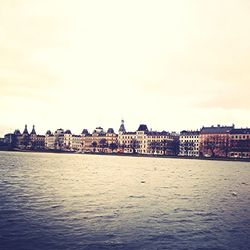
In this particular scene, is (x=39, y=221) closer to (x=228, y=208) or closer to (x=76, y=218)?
(x=76, y=218)

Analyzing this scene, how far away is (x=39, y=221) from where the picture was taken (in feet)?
A: 85.5

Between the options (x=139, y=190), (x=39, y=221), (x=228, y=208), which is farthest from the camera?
(x=139, y=190)

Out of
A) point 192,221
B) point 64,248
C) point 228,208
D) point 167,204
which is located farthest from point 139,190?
point 64,248

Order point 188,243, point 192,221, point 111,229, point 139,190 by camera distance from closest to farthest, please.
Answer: point 188,243 → point 111,229 → point 192,221 → point 139,190

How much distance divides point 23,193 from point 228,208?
22.4m

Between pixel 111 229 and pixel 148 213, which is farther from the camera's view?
pixel 148 213

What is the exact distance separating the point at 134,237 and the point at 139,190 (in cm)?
2312

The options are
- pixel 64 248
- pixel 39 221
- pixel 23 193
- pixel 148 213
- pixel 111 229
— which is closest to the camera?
pixel 64 248

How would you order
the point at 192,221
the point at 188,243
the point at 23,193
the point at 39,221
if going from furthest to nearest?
the point at 23,193 < the point at 192,221 < the point at 39,221 < the point at 188,243

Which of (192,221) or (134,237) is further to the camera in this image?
(192,221)

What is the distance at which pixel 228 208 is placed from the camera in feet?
114

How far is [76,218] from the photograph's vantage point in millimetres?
27344

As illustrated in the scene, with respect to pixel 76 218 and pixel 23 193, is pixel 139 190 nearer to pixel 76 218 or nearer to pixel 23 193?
pixel 23 193

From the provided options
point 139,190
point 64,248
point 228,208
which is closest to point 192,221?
point 228,208
